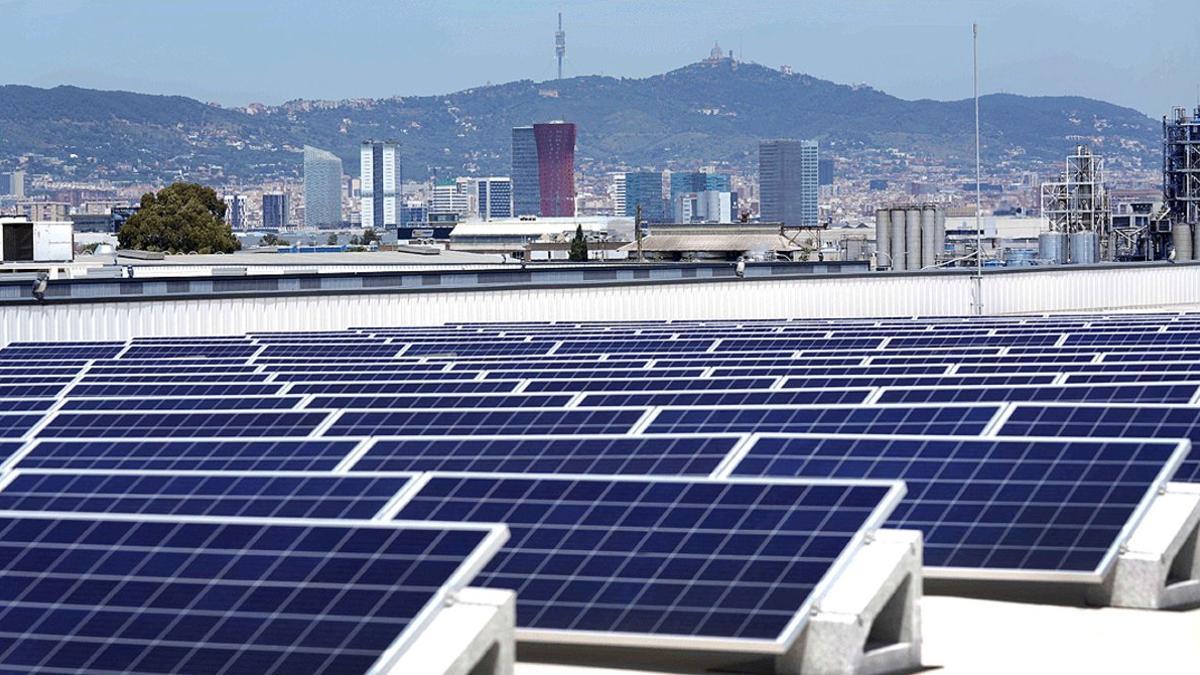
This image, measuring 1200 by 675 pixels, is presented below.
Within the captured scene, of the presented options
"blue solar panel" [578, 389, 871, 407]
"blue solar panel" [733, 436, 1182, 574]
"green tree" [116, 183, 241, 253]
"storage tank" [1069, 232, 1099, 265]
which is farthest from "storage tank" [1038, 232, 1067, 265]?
"blue solar panel" [733, 436, 1182, 574]

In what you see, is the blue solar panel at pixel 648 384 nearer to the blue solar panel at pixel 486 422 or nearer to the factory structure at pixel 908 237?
the blue solar panel at pixel 486 422

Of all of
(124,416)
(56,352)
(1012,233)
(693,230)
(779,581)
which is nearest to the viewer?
(779,581)

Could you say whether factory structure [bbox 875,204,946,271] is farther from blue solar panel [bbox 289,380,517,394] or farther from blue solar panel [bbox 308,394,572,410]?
blue solar panel [bbox 308,394,572,410]

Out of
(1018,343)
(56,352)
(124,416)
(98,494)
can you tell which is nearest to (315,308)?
(56,352)

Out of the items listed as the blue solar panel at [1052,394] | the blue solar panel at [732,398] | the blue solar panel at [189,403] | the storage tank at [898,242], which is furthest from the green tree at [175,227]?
the blue solar panel at [1052,394]

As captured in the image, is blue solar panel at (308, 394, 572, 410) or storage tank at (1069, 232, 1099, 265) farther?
storage tank at (1069, 232, 1099, 265)

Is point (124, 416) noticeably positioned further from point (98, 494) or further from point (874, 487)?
point (874, 487)

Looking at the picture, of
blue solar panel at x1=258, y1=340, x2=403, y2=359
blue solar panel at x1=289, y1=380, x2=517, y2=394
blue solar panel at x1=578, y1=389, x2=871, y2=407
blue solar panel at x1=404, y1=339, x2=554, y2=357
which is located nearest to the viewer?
blue solar panel at x1=578, y1=389, x2=871, y2=407
